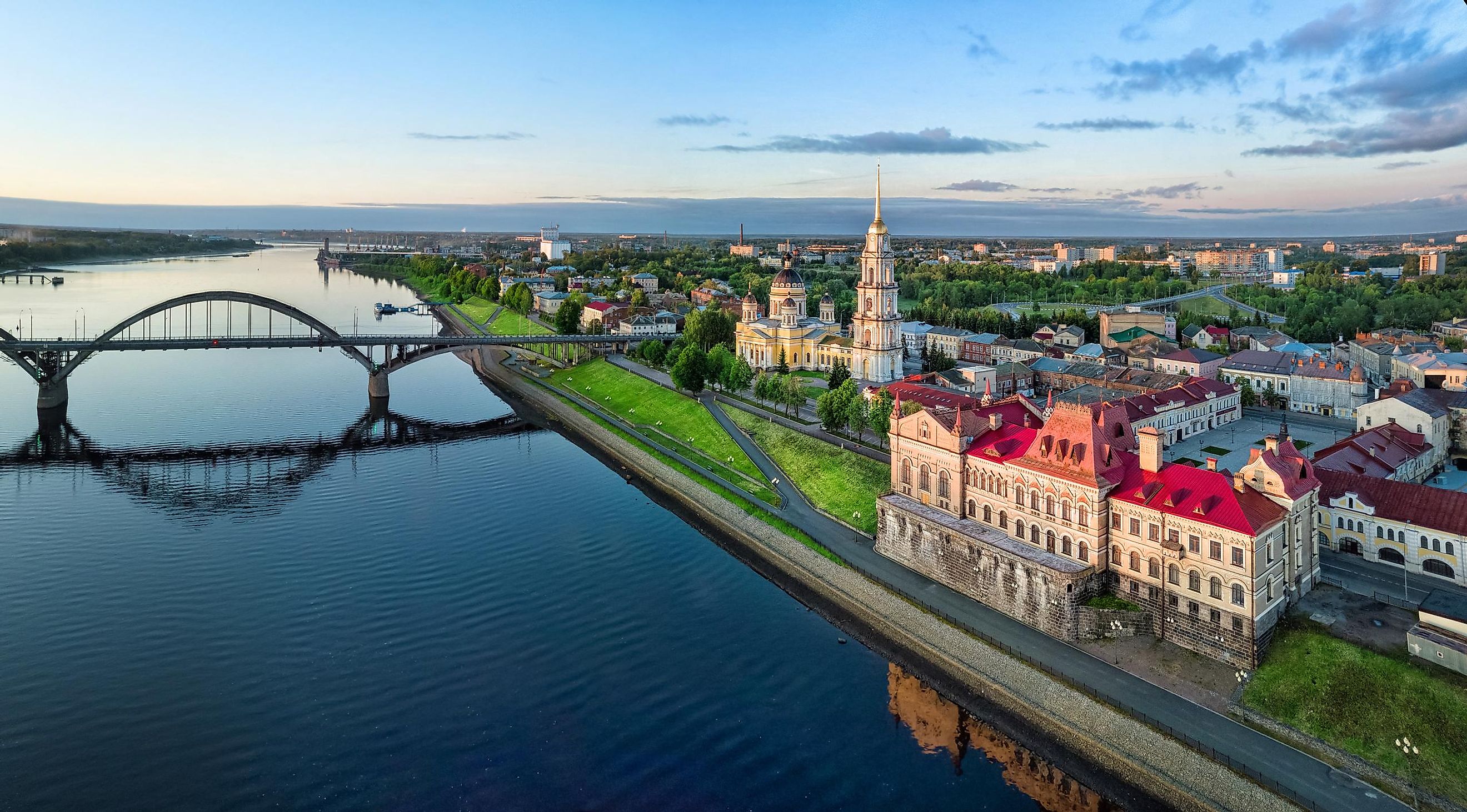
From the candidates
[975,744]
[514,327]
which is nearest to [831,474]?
[975,744]

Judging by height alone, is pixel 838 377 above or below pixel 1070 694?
above

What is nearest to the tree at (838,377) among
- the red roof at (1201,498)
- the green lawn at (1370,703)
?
the red roof at (1201,498)

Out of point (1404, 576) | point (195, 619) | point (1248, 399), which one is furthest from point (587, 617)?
point (1248, 399)

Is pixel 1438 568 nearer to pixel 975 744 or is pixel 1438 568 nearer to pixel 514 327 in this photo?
pixel 975 744

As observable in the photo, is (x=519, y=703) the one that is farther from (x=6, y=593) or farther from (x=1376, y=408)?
(x=1376, y=408)

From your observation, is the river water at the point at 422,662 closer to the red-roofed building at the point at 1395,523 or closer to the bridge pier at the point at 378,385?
the red-roofed building at the point at 1395,523

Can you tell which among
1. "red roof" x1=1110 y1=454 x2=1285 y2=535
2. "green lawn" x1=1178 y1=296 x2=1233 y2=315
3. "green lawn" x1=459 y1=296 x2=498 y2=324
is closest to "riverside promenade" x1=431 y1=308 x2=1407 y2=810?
"red roof" x1=1110 y1=454 x2=1285 y2=535
